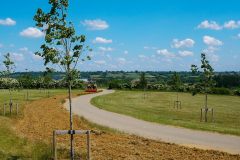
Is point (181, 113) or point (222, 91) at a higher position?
point (222, 91)

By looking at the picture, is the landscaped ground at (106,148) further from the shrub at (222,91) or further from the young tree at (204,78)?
the shrub at (222,91)

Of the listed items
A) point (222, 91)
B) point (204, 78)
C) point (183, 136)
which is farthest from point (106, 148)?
point (222, 91)

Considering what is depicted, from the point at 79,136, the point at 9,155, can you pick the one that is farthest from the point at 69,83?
the point at 79,136

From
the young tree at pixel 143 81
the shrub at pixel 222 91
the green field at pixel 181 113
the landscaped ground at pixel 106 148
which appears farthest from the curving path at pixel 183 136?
the young tree at pixel 143 81

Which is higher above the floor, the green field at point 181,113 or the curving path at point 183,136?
the curving path at point 183,136

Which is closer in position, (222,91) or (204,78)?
(204,78)

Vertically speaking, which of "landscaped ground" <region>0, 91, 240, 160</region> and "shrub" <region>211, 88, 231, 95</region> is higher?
"landscaped ground" <region>0, 91, 240, 160</region>

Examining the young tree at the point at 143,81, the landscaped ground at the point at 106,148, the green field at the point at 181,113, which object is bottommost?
the green field at the point at 181,113

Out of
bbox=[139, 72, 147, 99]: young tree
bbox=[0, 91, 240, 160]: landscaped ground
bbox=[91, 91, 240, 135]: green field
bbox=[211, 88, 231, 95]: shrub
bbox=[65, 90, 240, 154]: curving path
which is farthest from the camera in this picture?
bbox=[139, 72, 147, 99]: young tree

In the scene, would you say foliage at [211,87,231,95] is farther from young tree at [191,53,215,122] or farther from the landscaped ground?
the landscaped ground

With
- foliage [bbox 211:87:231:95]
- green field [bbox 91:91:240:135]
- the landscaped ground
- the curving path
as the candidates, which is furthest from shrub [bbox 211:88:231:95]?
the landscaped ground

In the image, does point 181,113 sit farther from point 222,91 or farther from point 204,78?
point 222,91

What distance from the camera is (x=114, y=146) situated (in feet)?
57.1

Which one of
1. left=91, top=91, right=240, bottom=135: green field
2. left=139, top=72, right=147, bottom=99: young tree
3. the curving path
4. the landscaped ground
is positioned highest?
left=139, top=72, right=147, bottom=99: young tree
